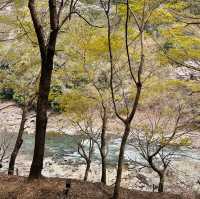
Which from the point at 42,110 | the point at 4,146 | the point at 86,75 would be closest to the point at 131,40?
the point at 86,75

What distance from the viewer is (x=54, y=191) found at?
10.2m

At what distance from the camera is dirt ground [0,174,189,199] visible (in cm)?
1003

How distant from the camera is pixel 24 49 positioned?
53.9ft

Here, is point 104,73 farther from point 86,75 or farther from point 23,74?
point 23,74

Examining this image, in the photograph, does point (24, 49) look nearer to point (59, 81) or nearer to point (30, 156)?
point (59, 81)

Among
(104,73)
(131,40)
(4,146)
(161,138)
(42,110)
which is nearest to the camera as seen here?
(42,110)

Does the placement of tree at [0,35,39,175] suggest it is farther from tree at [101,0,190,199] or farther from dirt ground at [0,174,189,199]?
dirt ground at [0,174,189,199]

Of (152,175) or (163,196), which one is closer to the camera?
(163,196)

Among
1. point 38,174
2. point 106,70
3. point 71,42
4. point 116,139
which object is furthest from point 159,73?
point 116,139

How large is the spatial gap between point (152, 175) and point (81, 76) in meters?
8.64

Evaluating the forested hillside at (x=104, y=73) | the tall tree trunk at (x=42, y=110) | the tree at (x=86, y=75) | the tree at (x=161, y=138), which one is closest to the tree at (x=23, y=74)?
the forested hillside at (x=104, y=73)

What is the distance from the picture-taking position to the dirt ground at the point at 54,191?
1003 cm

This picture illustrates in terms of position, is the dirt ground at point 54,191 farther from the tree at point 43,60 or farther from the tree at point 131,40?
the tree at point 131,40

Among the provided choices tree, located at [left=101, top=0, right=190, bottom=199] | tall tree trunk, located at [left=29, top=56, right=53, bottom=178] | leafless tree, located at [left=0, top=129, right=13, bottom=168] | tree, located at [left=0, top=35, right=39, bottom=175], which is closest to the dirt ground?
tall tree trunk, located at [left=29, top=56, right=53, bottom=178]
